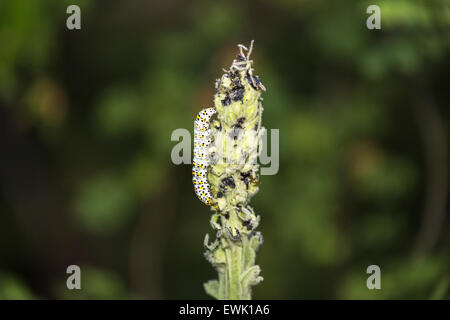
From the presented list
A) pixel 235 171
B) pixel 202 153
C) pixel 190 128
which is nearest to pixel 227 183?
pixel 235 171

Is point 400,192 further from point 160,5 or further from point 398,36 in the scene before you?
point 160,5

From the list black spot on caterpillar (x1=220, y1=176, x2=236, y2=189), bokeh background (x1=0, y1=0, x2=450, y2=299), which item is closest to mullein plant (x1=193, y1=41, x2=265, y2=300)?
black spot on caterpillar (x1=220, y1=176, x2=236, y2=189)

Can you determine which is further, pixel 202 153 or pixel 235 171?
pixel 202 153

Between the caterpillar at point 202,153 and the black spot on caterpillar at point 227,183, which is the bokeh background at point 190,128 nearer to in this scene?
the caterpillar at point 202,153

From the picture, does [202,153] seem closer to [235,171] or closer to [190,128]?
[235,171]

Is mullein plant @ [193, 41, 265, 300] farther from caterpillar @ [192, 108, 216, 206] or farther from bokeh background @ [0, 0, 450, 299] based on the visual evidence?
bokeh background @ [0, 0, 450, 299]
